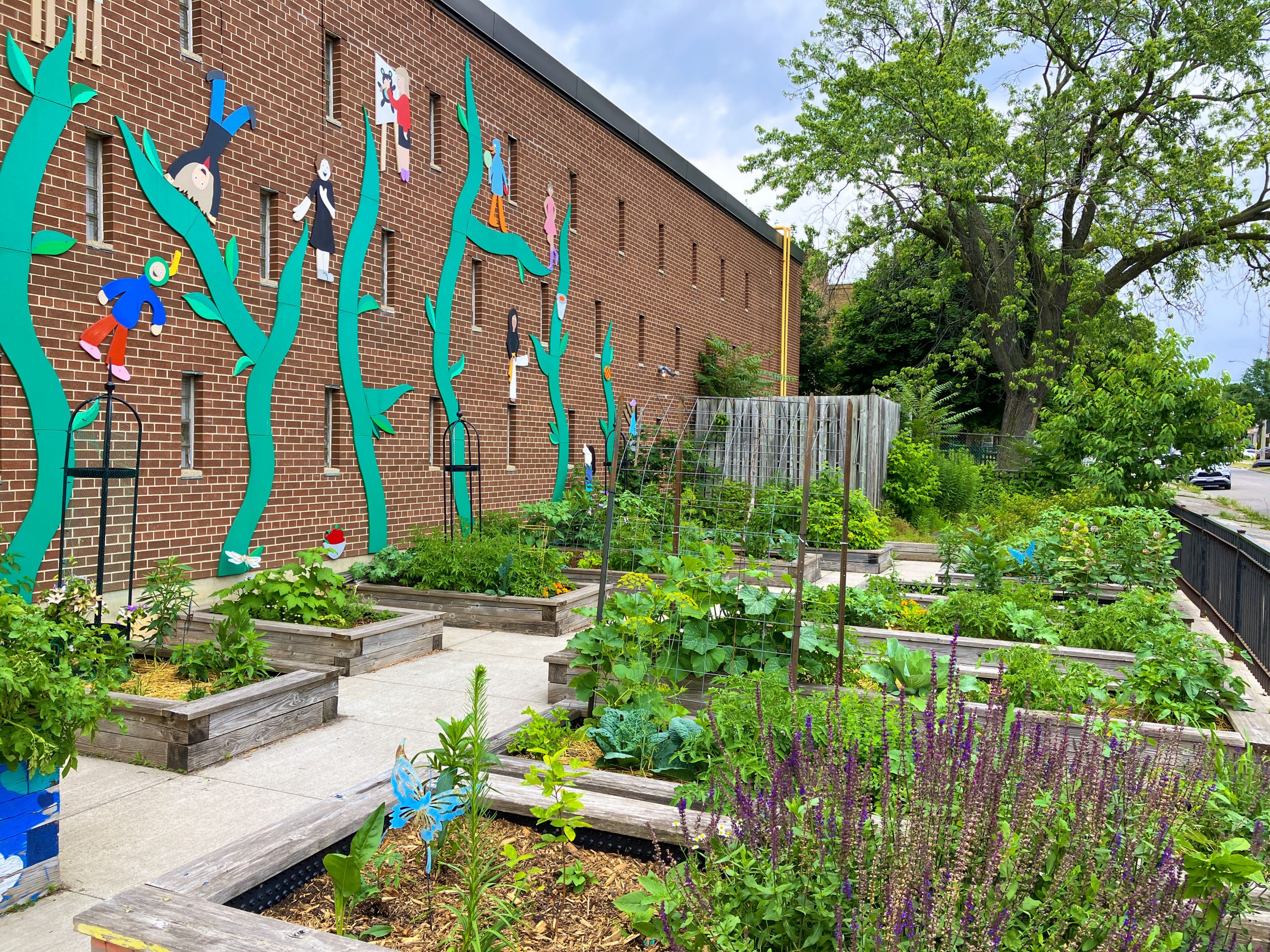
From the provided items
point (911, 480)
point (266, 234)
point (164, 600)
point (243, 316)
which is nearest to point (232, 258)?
point (243, 316)

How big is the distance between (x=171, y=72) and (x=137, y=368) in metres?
2.77

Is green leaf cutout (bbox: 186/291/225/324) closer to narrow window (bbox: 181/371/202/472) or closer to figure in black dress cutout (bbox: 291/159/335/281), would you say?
narrow window (bbox: 181/371/202/472)

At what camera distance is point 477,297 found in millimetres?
12305

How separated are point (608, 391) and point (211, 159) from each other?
888 cm

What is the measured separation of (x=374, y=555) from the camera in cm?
1018

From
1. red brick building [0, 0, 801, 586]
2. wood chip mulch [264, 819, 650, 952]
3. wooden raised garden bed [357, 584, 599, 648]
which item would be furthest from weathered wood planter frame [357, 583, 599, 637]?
wood chip mulch [264, 819, 650, 952]

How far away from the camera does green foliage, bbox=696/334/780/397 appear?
66.5ft

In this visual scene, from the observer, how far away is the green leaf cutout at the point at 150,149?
740 cm

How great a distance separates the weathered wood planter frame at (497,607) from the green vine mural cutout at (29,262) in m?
3.13

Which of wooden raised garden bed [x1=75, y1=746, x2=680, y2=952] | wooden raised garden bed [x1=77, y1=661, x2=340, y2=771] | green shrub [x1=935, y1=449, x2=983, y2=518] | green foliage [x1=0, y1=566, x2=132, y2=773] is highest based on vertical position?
green shrub [x1=935, y1=449, x2=983, y2=518]

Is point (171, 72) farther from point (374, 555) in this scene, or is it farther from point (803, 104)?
point (803, 104)

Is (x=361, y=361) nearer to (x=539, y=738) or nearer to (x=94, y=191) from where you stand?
(x=94, y=191)

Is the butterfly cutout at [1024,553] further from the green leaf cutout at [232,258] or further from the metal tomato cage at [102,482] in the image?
the green leaf cutout at [232,258]

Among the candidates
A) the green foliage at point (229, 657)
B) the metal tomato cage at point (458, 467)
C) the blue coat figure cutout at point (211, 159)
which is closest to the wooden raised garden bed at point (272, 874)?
the green foliage at point (229, 657)
